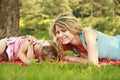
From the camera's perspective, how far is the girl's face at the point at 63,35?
17.8 ft

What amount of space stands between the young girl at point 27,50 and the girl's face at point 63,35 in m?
0.18

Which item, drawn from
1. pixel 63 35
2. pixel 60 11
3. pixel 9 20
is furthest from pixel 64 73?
pixel 60 11

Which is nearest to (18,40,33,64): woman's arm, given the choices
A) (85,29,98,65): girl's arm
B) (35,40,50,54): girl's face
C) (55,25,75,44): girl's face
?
→ (35,40,50,54): girl's face

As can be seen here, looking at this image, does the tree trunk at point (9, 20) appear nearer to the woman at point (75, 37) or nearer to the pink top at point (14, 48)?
the pink top at point (14, 48)

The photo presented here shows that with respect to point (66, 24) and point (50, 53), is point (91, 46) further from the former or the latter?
point (50, 53)

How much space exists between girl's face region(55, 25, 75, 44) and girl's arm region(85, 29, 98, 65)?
0.24m

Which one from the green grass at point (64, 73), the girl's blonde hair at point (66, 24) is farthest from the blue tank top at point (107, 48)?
the green grass at point (64, 73)

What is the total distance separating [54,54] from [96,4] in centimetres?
1452

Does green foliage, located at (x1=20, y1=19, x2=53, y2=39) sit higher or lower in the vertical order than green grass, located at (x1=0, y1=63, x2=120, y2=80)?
lower

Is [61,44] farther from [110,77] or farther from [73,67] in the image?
[110,77]

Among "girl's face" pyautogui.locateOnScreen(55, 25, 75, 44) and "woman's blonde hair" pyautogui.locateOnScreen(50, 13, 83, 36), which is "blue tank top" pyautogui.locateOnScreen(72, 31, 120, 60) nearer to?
"woman's blonde hair" pyautogui.locateOnScreen(50, 13, 83, 36)

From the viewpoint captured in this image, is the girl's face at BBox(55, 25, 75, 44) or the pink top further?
the pink top

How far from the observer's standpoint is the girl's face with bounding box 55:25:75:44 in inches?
214

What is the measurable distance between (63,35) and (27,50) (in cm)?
72
